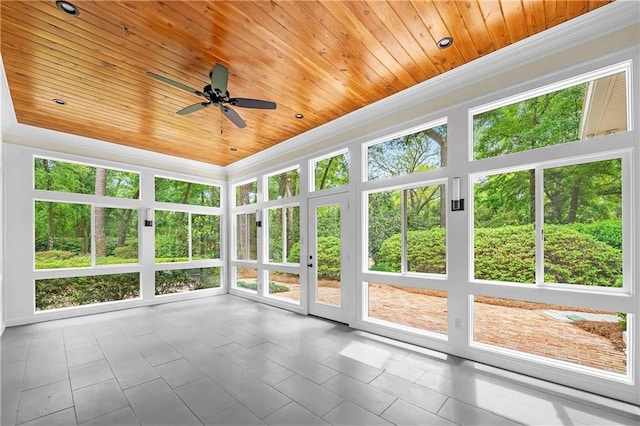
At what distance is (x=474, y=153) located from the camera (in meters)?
3.38

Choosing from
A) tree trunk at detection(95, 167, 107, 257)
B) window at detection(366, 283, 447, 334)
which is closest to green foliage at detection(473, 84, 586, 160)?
window at detection(366, 283, 447, 334)

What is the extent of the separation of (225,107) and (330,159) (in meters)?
2.36

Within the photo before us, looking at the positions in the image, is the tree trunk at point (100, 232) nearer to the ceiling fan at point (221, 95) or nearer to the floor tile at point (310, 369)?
the ceiling fan at point (221, 95)

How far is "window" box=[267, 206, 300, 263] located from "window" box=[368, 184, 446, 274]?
1.72m

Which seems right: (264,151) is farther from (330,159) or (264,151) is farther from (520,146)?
(520,146)

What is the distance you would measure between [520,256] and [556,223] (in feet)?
2.62

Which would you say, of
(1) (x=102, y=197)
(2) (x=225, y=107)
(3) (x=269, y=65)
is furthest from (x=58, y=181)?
(3) (x=269, y=65)

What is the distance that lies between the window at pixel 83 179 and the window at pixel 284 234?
2.97 meters

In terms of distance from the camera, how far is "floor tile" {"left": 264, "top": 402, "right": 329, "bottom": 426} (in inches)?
83.6

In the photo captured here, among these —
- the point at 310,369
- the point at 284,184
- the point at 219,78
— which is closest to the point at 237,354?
the point at 310,369

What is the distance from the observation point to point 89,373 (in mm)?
2922

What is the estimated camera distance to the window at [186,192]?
6.55m

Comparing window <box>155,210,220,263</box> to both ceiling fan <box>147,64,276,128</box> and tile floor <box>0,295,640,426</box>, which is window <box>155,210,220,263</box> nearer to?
tile floor <box>0,295,640,426</box>

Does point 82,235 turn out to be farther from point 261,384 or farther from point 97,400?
point 261,384
